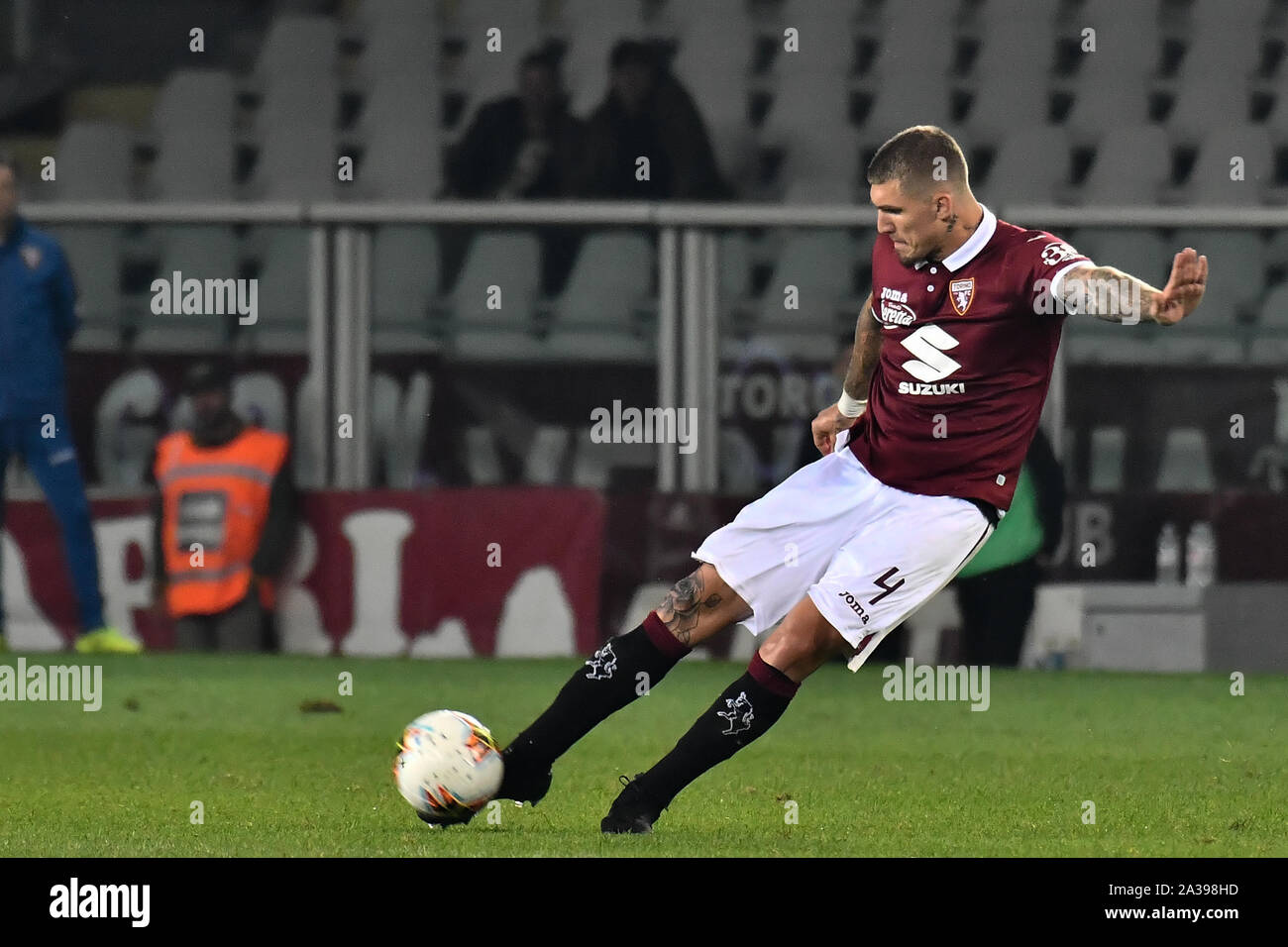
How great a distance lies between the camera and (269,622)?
35.8 ft

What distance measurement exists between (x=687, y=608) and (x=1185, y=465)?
6.24 metres

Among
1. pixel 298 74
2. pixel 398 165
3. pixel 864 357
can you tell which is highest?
pixel 298 74

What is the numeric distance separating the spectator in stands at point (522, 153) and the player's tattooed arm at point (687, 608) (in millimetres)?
6142

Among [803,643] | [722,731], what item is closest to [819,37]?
[803,643]

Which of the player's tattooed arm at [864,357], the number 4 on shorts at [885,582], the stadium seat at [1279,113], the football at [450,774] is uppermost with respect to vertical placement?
the stadium seat at [1279,113]

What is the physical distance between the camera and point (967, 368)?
5.42 metres

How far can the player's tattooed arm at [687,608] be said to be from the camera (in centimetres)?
540

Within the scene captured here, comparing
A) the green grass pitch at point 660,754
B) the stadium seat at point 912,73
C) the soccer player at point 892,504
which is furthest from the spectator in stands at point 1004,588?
the soccer player at point 892,504

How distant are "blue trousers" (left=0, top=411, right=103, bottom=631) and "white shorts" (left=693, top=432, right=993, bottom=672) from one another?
19.7 feet

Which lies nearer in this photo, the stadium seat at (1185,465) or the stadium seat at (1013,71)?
the stadium seat at (1185,465)

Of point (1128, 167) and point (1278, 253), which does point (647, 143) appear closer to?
point (1128, 167)

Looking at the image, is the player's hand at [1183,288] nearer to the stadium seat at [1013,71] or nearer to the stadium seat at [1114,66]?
the stadium seat at [1013,71]

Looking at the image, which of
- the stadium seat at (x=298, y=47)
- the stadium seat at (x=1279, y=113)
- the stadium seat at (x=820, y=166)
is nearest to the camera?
the stadium seat at (x=820, y=166)

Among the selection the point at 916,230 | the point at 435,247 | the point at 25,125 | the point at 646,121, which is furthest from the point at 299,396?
the point at 916,230
